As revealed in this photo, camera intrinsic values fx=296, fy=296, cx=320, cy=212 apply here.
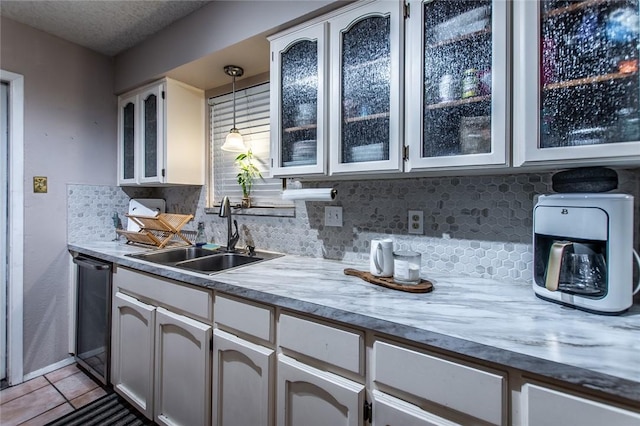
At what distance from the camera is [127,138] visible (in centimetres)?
237

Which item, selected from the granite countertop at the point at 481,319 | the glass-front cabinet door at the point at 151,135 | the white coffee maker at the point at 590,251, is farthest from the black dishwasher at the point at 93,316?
the white coffee maker at the point at 590,251

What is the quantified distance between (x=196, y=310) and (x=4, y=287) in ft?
5.42

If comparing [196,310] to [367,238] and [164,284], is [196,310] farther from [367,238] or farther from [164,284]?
[367,238]

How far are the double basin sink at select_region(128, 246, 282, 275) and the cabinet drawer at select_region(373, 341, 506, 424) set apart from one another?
3.19 ft

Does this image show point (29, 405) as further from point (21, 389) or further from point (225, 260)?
point (225, 260)

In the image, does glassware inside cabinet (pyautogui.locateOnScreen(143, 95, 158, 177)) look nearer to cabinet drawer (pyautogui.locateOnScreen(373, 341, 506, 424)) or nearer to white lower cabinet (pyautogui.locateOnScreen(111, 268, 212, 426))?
white lower cabinet (pyautogui.locateOnScreen(111, 268, 212, 426))

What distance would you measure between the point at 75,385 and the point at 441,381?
2357 mm

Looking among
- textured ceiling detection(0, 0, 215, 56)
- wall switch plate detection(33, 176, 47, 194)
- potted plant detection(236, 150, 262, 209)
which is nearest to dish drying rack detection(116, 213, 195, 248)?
potted plant detection(236, 150, 262, 209)

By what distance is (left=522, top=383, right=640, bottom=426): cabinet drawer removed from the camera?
59 centimetres

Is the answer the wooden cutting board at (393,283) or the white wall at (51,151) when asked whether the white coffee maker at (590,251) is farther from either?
the white wall at (51,151)

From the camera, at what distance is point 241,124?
2.16 m

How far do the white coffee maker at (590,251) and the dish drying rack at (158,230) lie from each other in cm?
198

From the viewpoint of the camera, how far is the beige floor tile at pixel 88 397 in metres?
1.76

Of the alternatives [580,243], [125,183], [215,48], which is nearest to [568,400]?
[580,243]
